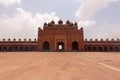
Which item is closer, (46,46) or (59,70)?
(59,70)

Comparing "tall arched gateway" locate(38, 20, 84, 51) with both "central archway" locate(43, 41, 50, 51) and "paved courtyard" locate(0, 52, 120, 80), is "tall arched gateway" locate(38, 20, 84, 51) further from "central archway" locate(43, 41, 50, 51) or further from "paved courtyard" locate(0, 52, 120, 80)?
"paved courtyard" locate(0, 52, 120, 80)

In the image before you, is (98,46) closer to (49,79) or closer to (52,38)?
(52,38)

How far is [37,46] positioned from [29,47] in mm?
5449

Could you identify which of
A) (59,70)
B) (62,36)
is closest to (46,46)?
(62,36)

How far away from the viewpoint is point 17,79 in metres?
6.36

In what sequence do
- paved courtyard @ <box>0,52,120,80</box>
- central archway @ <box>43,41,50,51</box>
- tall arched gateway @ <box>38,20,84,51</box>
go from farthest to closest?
central archway @ <box>43,41,50,51</box>
tall arched gateway @ <box>38,20,84,51</box>
paved courtyard @ <box>0,52,120,80</box>

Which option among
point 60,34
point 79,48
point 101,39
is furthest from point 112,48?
point 60,34

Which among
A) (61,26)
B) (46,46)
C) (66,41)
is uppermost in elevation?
(61,26)

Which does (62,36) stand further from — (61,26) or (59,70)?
(59,70)

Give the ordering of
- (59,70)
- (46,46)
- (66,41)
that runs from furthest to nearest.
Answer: (46,46) → (66,41) → (59,70)

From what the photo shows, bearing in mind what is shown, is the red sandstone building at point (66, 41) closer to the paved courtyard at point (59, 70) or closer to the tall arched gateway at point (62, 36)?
the tall arched gateway at point (62, 36)

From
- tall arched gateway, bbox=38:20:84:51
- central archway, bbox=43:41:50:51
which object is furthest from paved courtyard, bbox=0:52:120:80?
central archway, bbox=43:41:50:51

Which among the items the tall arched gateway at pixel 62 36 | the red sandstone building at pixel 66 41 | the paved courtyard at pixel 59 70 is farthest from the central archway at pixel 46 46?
the paved courtyard at pixel 59 70

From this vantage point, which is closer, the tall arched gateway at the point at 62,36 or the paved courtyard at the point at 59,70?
the paved courtyard at the point at 59,70
